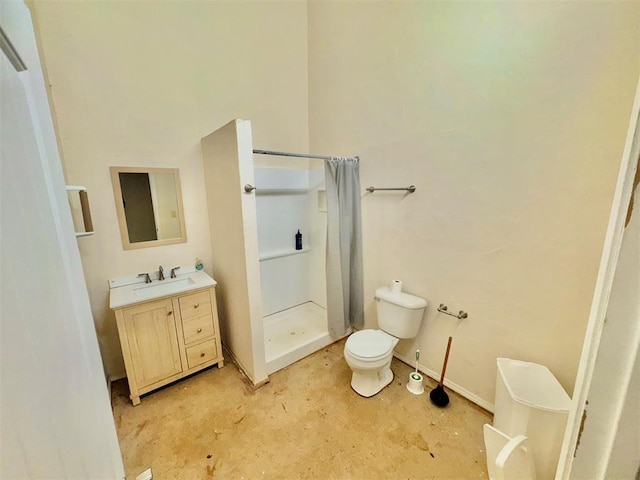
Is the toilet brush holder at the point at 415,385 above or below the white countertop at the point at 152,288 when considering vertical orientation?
below

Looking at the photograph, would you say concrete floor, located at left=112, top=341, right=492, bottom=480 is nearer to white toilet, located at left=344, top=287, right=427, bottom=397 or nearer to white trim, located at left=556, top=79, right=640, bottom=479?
white toilet, located at left=344, top=287, right=427, bottom=397

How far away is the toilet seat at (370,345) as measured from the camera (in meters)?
1.80

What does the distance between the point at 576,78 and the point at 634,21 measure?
23cm

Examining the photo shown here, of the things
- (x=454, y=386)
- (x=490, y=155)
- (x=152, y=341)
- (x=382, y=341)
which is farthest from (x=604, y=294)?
(x=152, y=341)

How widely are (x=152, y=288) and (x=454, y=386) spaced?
2.41m

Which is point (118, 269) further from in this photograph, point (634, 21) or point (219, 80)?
point (634, 21)

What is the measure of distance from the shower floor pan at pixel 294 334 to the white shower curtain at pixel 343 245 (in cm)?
19

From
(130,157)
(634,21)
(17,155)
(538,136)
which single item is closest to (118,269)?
(130,157)

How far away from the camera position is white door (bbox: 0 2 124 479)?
531 mm

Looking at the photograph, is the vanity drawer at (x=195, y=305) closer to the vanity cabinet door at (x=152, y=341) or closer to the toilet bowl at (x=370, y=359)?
the vanity cabinet door at (x=152, y=341)

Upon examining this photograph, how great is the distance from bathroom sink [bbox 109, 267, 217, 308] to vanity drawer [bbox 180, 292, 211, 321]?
0.07 meters

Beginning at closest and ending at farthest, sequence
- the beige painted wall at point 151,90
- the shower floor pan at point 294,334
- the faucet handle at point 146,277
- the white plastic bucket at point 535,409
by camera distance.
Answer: the white plastic bucket at point 535,409
the beige painted wall at point 151,90
the faucet handle at point 146,277
the shower floor pan at point 294,334

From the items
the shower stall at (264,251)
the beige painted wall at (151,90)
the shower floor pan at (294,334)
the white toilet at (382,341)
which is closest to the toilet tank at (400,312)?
the white toilet at (382,341)

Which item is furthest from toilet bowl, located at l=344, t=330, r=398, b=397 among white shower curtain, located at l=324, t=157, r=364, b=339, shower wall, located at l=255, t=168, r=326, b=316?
shower wall, located at l=255, t=168, r=326, b=316
